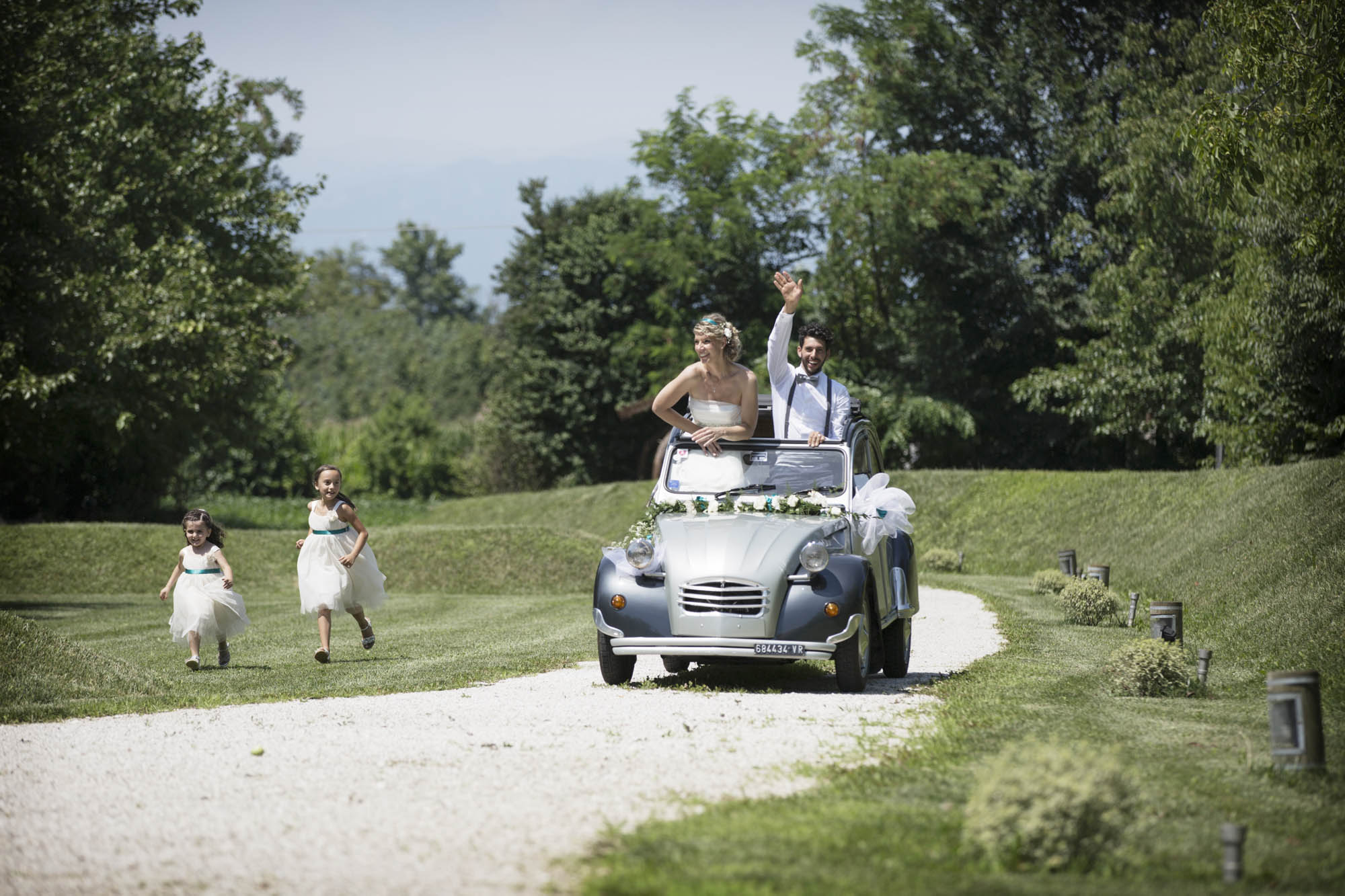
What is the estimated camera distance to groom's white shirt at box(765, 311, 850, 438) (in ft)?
36.9

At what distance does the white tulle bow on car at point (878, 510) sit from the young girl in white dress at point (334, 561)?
4.97 m

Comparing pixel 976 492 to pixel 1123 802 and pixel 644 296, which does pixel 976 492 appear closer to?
pixel 644 296

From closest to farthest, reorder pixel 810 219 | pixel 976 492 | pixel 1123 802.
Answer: pixel 1123 802 < pixel 976 492 < pixel 810 219

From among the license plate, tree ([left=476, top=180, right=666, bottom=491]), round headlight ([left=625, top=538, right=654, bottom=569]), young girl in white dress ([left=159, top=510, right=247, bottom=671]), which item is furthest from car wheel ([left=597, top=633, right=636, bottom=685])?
tree ([left=476, top=180, right=666, bottom=491])

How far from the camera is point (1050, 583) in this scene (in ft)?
72.2

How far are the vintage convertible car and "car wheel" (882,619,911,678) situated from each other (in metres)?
0.01

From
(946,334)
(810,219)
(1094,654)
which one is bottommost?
(1094,654)

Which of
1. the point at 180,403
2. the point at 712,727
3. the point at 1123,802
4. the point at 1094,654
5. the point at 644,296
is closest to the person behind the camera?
the point at 1123,802

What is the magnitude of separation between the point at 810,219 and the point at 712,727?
1643 inches

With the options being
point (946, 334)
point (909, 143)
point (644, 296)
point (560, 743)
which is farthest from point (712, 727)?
point (644, 296)

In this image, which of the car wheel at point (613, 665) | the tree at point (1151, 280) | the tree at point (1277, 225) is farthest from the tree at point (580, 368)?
the car wheel at point (613, 665)

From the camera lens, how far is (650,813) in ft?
18.8

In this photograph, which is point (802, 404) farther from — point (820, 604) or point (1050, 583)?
point (1050, 583)

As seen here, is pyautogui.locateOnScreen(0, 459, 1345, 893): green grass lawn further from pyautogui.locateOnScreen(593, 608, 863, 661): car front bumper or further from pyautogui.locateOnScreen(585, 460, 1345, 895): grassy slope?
pyautogui.locateOnScreen(593, 608, 863, 661): car front bumper
